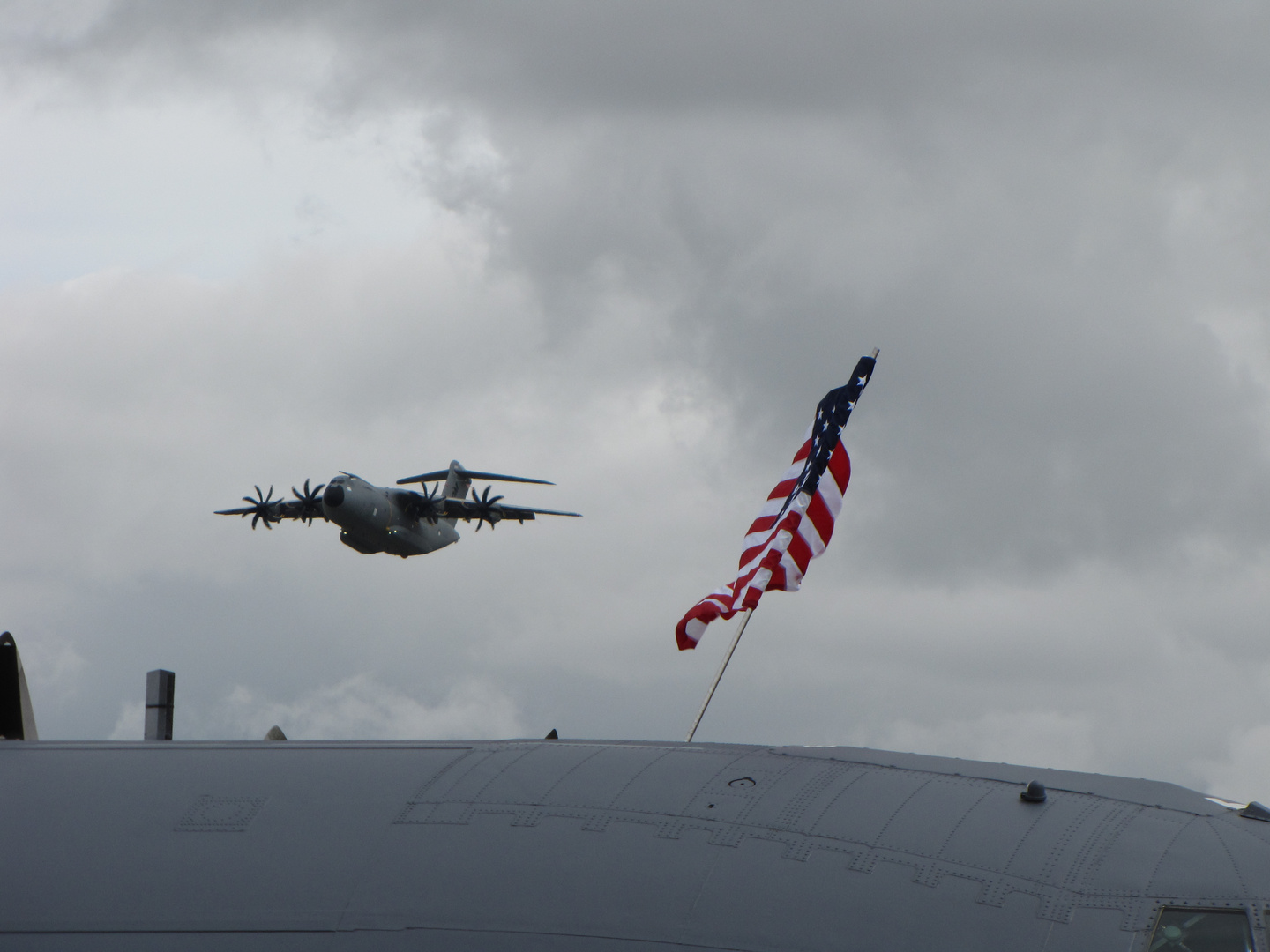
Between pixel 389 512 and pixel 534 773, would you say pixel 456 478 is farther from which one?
pixel 534 773

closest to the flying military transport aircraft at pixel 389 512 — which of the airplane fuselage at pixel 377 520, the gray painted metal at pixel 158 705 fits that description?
the airplane fuselage at pixel 377 520

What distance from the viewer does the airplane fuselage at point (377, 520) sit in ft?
197

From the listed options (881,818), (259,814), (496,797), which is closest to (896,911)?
(881,818)

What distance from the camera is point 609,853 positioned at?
10117 millimetres

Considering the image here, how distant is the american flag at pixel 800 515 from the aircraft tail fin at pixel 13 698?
25.1 ft

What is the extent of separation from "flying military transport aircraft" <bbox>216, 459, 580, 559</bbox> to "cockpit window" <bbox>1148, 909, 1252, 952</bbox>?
2094 inches

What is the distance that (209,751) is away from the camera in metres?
12.3

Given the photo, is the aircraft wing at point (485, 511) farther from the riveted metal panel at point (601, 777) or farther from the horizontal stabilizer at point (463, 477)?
the riveted metal panel at point (601, 777)

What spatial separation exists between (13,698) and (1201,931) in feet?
36.7

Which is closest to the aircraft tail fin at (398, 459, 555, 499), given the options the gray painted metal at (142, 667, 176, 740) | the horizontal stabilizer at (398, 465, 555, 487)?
the horizontal stabilizer at (398, 465, 555, 487)

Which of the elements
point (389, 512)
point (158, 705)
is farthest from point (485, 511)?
point (158, 705)

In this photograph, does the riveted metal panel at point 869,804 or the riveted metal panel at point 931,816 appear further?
the riveted metal panel at point 869,804

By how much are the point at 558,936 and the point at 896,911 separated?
2.32 meters

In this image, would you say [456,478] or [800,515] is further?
[456,478]
